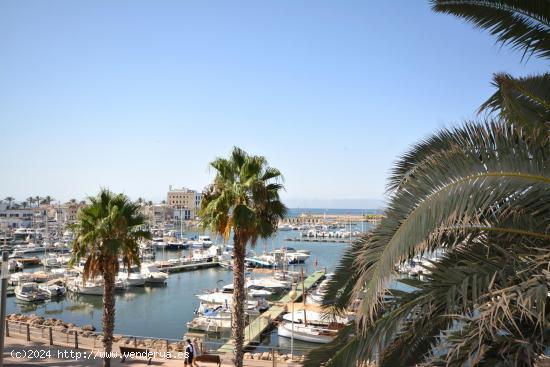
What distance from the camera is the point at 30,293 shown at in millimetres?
43250

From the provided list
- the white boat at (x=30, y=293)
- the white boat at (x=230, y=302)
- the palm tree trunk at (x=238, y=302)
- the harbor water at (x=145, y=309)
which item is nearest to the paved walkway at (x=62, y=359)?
the palm tree trunk at (x=238, y=302)

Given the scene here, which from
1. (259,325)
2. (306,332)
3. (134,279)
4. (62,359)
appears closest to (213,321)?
(259,325)

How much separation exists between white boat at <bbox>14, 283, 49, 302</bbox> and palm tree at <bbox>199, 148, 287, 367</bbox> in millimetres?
38050

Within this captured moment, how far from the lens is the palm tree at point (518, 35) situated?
14.9ft

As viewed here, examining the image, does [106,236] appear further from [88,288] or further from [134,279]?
[134,279]

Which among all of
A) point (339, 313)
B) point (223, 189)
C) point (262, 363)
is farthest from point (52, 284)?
point (339, 313)

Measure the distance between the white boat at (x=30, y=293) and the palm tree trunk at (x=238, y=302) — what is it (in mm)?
37940

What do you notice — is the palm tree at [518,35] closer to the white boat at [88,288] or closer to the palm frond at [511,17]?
the palm frond at [511,17]

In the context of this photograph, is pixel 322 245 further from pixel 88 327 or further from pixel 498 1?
pixel 498 1

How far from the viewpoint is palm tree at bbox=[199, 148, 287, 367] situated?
11.9 meters

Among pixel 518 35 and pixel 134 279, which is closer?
pixel 518 35

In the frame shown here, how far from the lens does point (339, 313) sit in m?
5.69

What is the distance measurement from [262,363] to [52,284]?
38.8 metres

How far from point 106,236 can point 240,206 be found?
4.17m
